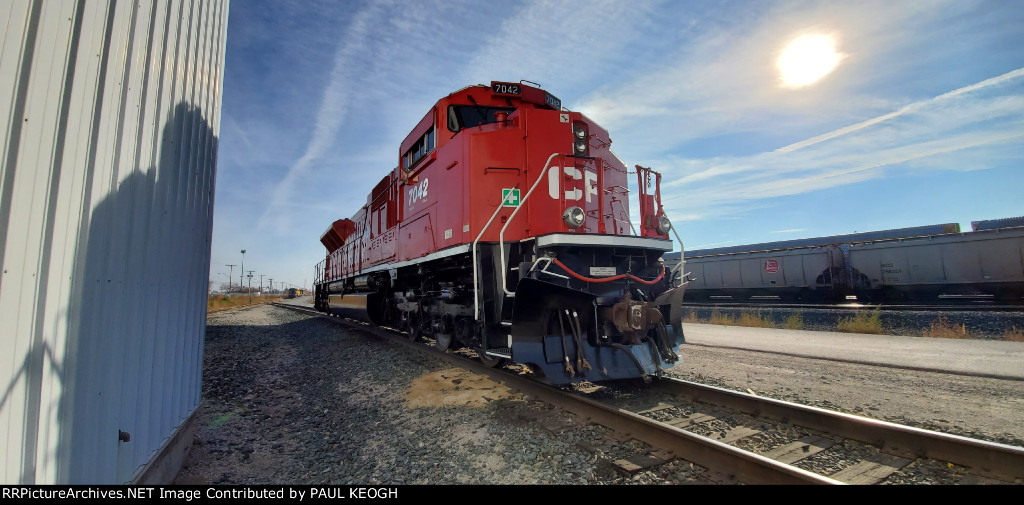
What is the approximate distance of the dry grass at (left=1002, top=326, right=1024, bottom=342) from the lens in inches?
336

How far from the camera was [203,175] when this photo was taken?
4.06m

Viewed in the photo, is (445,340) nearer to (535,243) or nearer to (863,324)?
(535,243)

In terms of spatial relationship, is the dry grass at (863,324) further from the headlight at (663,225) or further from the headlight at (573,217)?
the headlight at (573,217)

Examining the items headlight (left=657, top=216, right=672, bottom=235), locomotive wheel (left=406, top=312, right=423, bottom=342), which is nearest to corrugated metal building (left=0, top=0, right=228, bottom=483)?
locomotive wheel (left=406, top=312, right=423, bottom=342)

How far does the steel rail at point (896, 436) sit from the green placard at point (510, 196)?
2928 millimetres

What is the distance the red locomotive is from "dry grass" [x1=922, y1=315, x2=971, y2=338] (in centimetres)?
819

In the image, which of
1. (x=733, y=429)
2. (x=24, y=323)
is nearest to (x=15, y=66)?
(x=24, y=323)

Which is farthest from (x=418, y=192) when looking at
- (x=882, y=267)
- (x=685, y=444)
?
(x=882, y=267)

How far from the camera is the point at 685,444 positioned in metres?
3.22

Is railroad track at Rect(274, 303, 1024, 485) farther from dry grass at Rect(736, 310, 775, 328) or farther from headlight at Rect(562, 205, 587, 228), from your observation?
dry grass at Rect(736, 310, 775, 328)

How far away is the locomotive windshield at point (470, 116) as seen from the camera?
611cm

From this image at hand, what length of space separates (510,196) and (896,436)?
4.09 m
